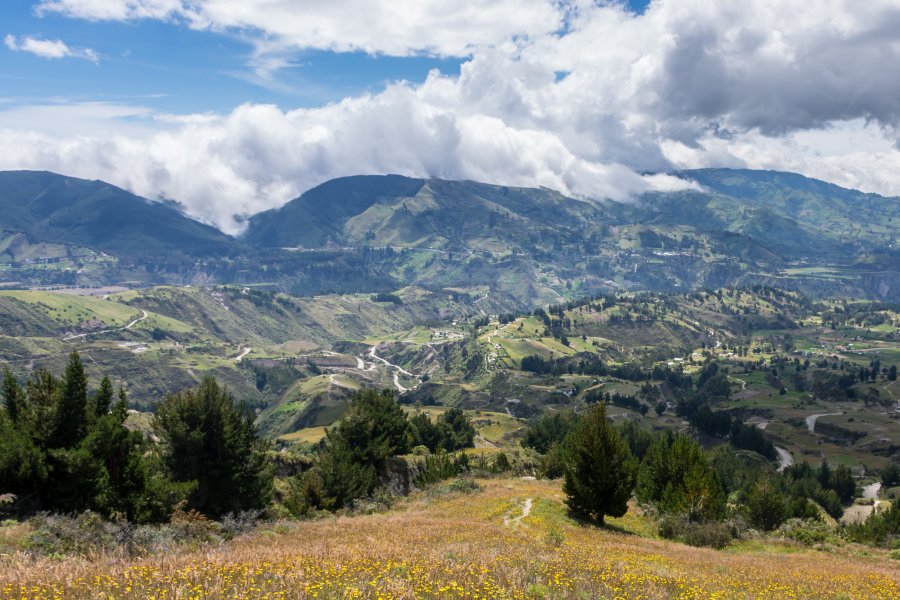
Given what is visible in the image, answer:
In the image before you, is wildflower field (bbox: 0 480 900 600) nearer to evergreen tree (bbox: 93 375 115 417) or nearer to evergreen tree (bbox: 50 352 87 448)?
evergreen tree (bbox: 50 352 87 448)

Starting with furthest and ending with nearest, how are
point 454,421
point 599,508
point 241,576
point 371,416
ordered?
point 454,421 < point 371,416 < point 599,508 < point 241,576

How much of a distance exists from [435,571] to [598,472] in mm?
30439

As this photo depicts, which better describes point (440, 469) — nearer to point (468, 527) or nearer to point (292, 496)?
point (292, 496)

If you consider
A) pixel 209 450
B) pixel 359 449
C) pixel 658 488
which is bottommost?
pixel 359 449

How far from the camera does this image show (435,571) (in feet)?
56.1

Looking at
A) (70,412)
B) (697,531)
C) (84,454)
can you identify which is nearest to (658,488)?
(697,531)

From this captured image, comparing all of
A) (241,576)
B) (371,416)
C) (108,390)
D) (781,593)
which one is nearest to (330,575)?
(241,576)

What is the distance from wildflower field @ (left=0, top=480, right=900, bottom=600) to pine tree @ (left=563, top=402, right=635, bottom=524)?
736 cm

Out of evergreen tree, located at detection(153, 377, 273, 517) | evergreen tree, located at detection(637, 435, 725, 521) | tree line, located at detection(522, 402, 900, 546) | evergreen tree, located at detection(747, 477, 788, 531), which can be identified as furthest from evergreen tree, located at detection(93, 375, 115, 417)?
evergreen tree, located at detection(747, 477, 788, 531)

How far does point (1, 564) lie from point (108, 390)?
27.0 m

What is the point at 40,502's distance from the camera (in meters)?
31.9

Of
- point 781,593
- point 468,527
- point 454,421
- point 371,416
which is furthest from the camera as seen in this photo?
point 454,421

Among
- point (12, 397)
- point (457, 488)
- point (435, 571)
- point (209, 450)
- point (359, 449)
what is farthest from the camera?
point (359, 449)

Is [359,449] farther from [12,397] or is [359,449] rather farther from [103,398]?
[12,397]
